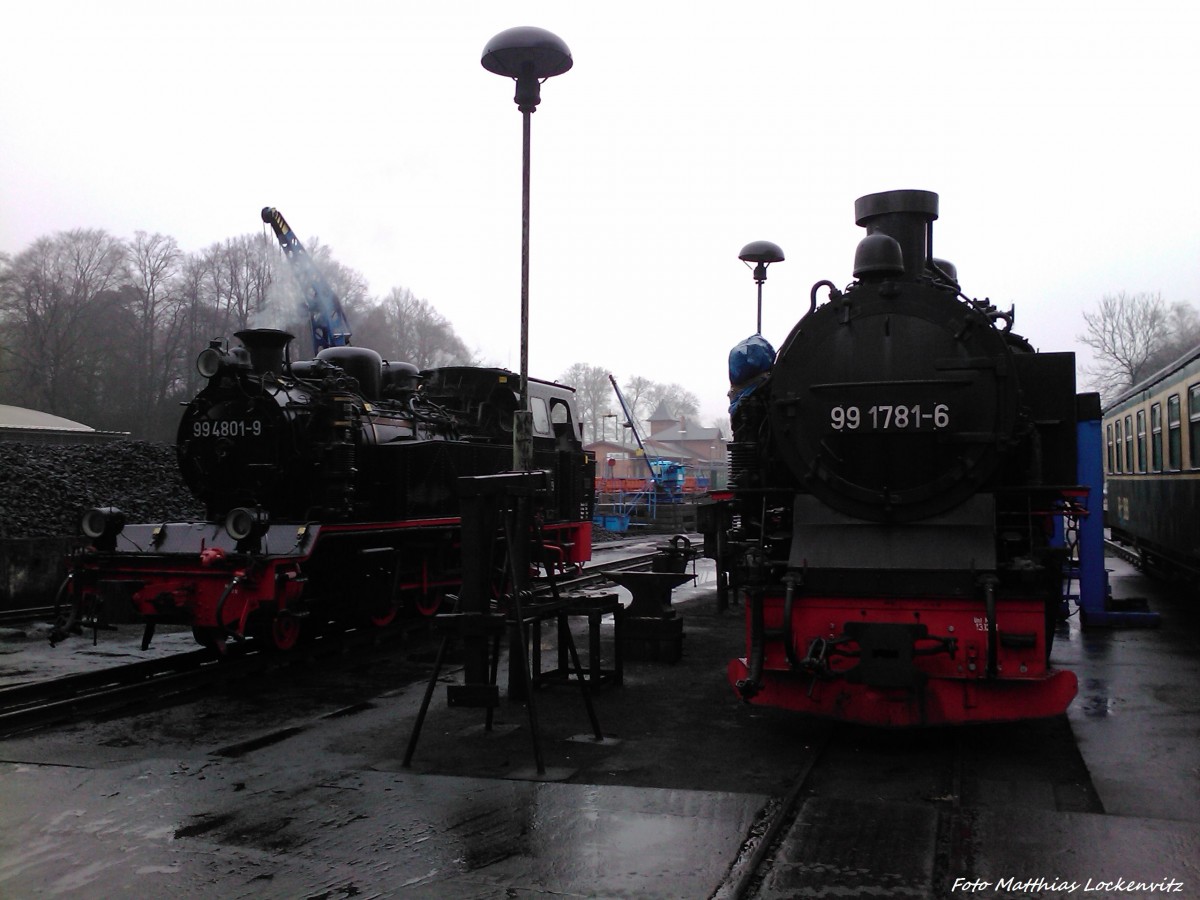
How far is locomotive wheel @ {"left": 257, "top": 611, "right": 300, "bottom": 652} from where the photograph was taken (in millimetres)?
8766

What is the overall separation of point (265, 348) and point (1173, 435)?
34.0 feet

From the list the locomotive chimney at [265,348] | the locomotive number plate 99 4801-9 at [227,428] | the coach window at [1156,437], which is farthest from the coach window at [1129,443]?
the locomotive number plate 99 4801-9 at [227,428]

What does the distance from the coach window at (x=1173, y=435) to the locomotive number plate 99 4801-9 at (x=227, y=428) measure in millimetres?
10056

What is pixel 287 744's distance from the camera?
6285 millimetres

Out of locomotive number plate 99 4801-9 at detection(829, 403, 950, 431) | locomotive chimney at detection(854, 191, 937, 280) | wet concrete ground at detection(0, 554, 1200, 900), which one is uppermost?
locomotive chimney at detection(854, 191, 937, 280)

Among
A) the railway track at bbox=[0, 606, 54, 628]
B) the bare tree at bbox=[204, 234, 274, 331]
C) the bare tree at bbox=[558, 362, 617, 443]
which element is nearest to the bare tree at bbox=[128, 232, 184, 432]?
the bare tree at bbox=[204, 234, 274, 331]

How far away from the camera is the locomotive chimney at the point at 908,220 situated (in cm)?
738

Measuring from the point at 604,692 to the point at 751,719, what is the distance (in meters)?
1.39

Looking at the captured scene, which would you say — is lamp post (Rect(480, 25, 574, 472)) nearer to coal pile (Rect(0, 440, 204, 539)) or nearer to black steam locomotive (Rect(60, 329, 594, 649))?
black steam locomotive (Rect(60, 329, 594, 649))

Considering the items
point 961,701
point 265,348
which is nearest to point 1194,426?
point 961,701

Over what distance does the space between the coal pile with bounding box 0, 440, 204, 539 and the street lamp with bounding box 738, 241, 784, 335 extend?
8543 millimetres

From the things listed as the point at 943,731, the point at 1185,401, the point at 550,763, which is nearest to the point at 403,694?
the point at 550,763

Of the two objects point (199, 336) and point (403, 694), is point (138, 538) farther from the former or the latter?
point (199, 336)

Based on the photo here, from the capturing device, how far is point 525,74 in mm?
7094
